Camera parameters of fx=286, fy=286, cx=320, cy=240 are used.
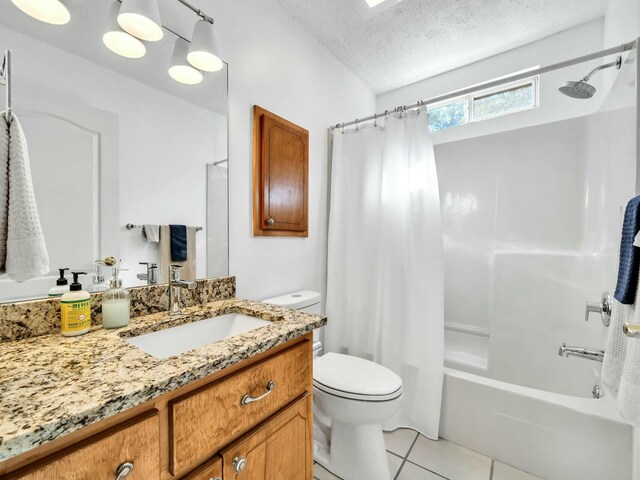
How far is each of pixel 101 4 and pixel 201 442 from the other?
1415 millimetres

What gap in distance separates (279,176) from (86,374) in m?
1.28

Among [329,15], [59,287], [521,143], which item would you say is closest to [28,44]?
[59,287]

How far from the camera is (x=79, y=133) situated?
3.08 ft

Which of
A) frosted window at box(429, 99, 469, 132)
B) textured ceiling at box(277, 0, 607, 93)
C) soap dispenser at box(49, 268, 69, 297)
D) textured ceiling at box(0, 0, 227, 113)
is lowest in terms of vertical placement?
soap dispenser at box(49, 268, 69, 297)

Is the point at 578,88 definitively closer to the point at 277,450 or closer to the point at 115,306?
the point at 277,450

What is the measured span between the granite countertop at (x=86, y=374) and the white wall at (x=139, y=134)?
0.30m

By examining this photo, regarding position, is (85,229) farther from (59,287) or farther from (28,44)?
(28,44)

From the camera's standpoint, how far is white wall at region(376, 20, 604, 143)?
1.92 meters

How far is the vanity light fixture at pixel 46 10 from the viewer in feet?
2.74

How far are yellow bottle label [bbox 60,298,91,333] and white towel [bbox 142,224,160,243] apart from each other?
0.32 meters

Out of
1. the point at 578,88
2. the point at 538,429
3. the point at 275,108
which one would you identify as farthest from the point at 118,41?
the point at 538,429

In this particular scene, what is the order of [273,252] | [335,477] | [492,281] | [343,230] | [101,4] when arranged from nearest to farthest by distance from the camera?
1. [101,4]
2. [335,477]
3. [273,252]
4. [343,230]
5. [492,281]

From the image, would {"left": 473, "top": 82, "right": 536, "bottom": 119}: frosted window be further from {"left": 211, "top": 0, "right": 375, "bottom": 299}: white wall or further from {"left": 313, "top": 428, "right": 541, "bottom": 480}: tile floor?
{"left": 313, "top": 428, "right": 541, "bottom": 480}: tile floor

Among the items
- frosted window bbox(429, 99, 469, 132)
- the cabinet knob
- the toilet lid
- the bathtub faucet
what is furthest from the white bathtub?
frosted window bbox(429, 99, 469, 132)
